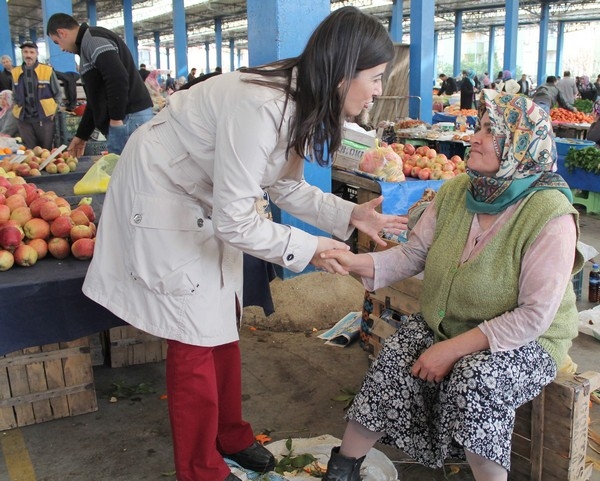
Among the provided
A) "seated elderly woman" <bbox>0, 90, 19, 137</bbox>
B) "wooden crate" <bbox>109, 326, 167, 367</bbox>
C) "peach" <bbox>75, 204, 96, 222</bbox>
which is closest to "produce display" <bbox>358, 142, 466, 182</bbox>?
"wooden crate" <bbox>109, 326, 167, 367</bbox>

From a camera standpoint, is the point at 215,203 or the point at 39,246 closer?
the point at 215,203

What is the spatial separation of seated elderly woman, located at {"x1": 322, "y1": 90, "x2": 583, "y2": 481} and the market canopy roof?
1003 inches

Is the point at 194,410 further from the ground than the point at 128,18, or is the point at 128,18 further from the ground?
the point at 128,18

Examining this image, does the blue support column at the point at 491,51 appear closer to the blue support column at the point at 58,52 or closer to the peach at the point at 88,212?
the blue support column at the point at 58,52

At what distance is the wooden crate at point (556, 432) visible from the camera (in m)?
2.12

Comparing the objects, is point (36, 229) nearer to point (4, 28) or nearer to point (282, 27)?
point (282, 27)

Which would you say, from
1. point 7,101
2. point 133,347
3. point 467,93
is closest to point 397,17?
point 467,93

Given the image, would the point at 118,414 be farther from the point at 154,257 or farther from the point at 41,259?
the point at 154,257

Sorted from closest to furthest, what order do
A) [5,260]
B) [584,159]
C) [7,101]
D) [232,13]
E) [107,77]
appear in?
[5,260]
[107,77]
[584,159]
[7,101]
[232,13]

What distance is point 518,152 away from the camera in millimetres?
2012

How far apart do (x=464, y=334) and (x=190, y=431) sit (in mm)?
995

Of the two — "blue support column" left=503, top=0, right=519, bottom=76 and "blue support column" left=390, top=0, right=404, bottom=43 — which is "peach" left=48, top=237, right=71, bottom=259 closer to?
"blue support column" left=390, top=0, right=404, bottom=43

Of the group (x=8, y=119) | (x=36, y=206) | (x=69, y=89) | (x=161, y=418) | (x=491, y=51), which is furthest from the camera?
(x=491, y=51)

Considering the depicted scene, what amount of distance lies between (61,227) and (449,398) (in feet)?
5.77
